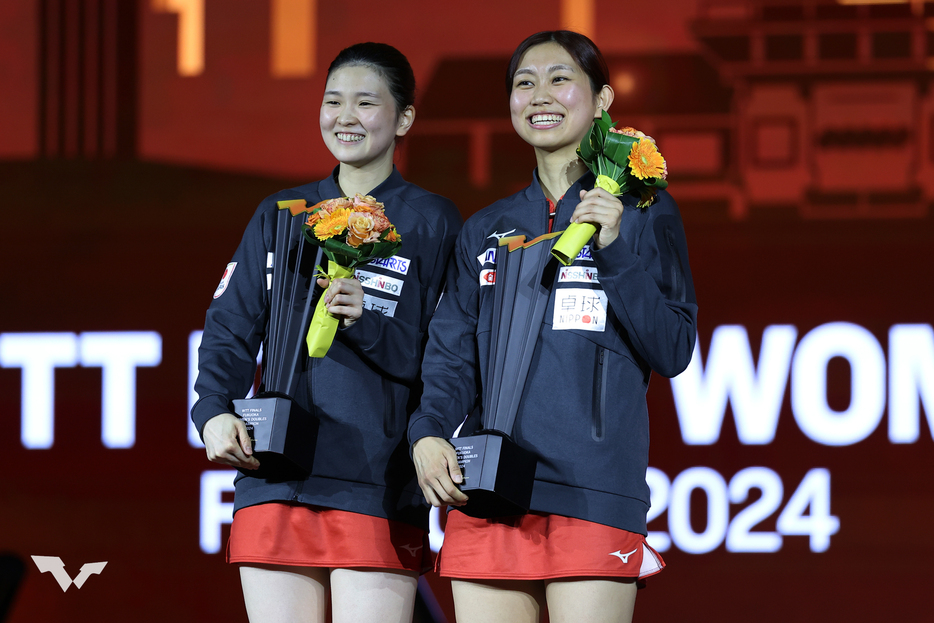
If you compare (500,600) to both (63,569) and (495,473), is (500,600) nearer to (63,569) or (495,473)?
(495,473)

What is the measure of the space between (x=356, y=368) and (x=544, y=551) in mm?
520

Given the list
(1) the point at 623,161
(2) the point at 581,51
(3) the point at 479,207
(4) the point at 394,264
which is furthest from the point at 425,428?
(3) the point at 479,207

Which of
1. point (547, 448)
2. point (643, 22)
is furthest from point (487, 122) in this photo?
point (547, 448)

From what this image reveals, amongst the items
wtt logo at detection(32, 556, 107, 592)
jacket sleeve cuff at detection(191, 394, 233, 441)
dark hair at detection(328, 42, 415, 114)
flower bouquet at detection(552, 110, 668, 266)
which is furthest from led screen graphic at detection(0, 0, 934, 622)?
flower bouquet at detection(552, 110, 668, 266)

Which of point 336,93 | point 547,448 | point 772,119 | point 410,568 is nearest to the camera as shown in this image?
point 547,448

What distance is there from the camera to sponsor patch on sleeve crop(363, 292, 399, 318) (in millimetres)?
1981

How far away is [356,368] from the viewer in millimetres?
1950

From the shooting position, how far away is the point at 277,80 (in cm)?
346

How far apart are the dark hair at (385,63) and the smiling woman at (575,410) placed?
396mm

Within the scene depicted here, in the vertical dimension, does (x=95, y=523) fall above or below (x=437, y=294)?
below

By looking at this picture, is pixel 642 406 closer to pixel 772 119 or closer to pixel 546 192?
pixel 546 192

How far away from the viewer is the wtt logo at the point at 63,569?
3.42 m

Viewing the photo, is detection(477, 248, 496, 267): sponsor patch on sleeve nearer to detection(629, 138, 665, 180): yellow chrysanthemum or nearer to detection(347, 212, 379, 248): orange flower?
detection(347, 212, 379, 248): orange flower

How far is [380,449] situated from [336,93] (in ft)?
2.44
